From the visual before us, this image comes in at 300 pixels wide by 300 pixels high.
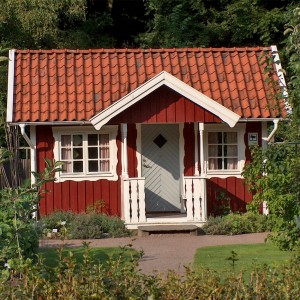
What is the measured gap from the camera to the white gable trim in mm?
19656

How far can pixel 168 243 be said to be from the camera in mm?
17891

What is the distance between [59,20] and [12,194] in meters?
20.6

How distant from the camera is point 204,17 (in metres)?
33.9

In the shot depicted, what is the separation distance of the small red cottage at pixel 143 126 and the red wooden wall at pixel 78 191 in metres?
0.02

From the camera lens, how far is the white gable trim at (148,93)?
1966 centimetres

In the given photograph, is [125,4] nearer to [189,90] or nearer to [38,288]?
[189,90]

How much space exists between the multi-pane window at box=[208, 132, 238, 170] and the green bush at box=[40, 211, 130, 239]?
2.89m

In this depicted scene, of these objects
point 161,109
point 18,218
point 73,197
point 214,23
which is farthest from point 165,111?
point 214,23

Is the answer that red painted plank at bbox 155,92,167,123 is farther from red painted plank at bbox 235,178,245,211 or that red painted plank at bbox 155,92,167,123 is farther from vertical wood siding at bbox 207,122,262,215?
red painted plank at bbox 235,178,245,211

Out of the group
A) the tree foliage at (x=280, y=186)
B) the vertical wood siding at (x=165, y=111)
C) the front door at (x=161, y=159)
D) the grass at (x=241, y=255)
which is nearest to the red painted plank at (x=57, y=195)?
Result: the front door at (x=161, y=159)

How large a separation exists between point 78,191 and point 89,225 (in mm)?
1853

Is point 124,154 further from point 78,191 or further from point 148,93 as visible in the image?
point 148,93

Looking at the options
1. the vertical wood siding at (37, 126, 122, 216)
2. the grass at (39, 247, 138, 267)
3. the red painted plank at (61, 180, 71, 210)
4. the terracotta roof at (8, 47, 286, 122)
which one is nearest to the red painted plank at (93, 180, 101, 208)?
the vertical wood siding at (37, 126, 122, 216)

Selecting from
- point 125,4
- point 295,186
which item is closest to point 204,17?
point 125,4
